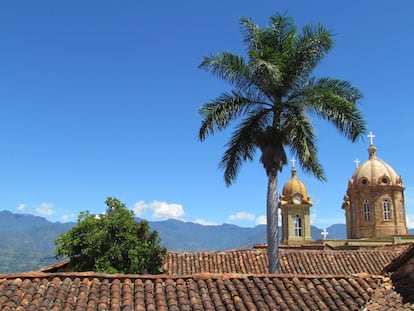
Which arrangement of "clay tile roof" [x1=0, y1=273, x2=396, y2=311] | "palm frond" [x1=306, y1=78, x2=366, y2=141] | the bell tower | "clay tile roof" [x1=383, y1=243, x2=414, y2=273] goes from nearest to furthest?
"clay tile roof" [x1=0, y1=273, x2=396, y2=311] < "clay tile roof" [x1=383, y1=243, x2=414, y2=273] < "palm frond" [x1=306, y1=78, x2=366, y2=141] < the bell tower

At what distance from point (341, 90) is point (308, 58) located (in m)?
1.63

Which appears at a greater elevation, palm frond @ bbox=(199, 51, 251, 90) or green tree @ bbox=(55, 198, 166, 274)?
palm frond @ bbox=(199, 51, 251, 90)

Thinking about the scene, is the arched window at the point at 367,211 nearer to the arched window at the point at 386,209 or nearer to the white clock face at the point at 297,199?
the arched window at the point at 386,209

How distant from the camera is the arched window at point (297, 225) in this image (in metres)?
46.3

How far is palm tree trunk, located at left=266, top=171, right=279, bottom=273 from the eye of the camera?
16281 millimetres

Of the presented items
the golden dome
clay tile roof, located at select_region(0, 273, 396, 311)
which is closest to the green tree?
clay tile roof, located at select_region(0, 273, 396, 311)

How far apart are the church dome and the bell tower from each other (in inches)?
200

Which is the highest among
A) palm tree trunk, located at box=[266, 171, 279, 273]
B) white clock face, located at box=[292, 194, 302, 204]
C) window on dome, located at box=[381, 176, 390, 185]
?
window on dome, located at box=[381, 176, 390, 185]

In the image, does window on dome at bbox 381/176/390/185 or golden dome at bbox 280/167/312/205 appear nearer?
window on dome at bbox 381/176/390/185

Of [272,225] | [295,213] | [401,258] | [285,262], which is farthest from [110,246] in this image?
[295,213]

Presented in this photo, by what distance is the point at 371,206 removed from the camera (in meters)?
43.0

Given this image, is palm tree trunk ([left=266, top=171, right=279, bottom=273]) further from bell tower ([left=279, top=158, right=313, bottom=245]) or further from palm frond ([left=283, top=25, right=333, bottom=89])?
bell tower ([left=279, top=158, right=313, bottom=245])

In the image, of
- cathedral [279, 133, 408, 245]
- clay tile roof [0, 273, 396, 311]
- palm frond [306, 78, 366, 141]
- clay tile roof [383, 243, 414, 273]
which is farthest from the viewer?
cathedral [279, 133, 408, 245]

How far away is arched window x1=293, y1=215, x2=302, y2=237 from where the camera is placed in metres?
46.3
